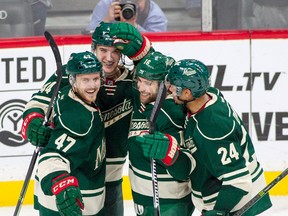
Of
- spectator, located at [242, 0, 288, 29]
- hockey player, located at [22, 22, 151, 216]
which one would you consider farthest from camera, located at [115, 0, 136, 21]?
hockey player, located at [22, 22, 151, 216]

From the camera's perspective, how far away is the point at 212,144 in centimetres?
342

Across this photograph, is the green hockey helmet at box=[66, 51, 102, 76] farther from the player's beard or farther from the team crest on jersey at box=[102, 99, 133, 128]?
the team crest on jersey at box=[102, 99, 133, 128]

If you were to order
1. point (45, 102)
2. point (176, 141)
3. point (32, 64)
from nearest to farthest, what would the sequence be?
point (176, 141)
point (45, 102)
point (32, 64)

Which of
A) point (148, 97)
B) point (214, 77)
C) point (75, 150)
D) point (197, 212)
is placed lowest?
point (197, 212)

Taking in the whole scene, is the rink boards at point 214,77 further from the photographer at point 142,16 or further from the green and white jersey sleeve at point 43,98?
the green and white jersey sleeve at point 43,98

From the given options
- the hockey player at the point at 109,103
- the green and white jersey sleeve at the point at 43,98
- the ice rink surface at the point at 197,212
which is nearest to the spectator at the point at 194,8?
the ice rink surface at the point at 197,212

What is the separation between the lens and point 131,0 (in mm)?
5328

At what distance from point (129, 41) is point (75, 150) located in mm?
551

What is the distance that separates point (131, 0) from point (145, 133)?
5.99 feet

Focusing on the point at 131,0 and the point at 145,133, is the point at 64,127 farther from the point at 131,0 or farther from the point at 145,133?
the point at 131,0

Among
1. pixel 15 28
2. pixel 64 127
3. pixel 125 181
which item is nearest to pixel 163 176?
pixel 64 127

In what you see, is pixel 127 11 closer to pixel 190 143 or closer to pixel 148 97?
pixel 148 97

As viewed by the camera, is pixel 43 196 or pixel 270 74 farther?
pixel 270 74

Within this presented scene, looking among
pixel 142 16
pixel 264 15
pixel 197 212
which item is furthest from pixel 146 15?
pixel 197 212
